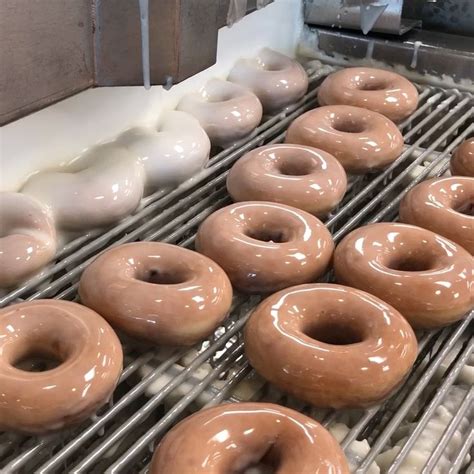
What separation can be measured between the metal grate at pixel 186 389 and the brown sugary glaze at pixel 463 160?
216mm

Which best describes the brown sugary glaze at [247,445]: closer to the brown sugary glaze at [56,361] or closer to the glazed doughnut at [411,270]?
the brown sugary glaze at [56,361]

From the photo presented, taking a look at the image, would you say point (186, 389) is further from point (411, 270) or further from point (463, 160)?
point (463, 160)

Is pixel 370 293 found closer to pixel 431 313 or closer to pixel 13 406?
pixel 431 313

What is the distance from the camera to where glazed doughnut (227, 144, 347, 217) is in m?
1.38

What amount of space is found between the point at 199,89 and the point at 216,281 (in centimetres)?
75

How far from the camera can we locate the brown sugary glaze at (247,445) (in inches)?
32.9

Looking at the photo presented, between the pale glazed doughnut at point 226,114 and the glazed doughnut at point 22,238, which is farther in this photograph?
the pale glazed doughnut at point 226,114

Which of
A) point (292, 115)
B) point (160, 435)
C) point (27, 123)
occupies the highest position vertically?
point (27, 123)

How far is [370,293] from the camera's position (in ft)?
3.84

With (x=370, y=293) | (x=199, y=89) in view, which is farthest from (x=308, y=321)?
(x=199, y=89)

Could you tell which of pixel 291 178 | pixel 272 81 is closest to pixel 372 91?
pixel 272 81

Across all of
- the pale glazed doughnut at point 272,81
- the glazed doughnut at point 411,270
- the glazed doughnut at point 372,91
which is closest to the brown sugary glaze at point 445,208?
the glazed doughnut at point 411,270

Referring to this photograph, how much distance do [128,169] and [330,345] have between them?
56cm

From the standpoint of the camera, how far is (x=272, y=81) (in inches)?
70.0
